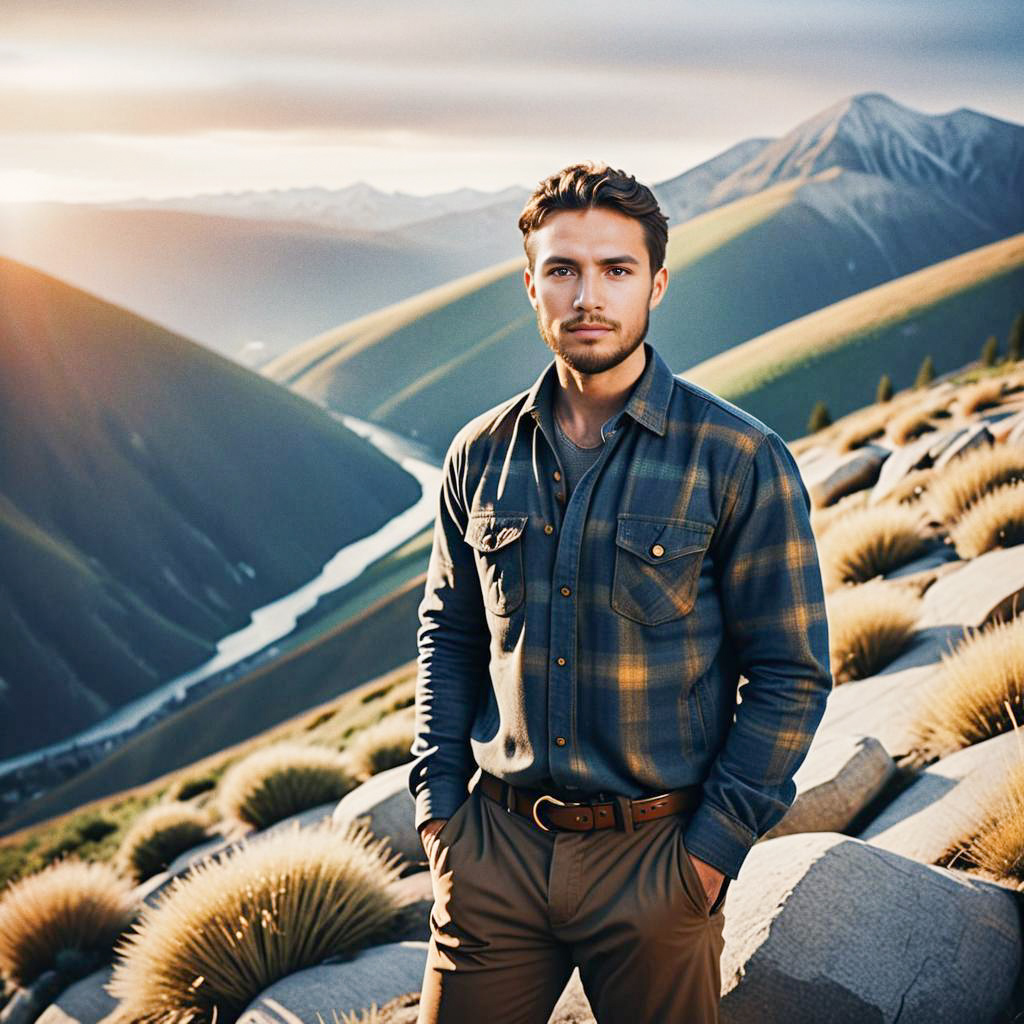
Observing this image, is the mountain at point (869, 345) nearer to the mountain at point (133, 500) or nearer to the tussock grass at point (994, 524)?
the mountain at point (133, 500)

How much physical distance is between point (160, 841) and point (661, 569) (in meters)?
9.65

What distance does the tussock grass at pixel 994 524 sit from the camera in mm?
8508

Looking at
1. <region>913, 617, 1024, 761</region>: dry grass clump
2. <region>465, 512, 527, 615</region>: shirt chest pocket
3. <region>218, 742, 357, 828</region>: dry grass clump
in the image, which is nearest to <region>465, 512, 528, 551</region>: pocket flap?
<region>465, 512, 527, 615</region>: shirt chest pocket

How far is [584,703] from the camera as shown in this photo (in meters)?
2.60

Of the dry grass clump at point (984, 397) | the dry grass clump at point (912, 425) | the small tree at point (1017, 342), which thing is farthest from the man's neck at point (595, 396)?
the small tree at point (1017, 342)

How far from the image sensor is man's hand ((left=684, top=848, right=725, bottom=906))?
96.1 inches

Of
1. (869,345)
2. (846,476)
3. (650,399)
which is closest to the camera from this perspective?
(650,399)

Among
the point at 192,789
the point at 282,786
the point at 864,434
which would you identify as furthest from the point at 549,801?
the point at 192,789

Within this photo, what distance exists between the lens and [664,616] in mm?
2520

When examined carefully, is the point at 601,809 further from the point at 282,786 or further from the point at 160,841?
the point at 160,841

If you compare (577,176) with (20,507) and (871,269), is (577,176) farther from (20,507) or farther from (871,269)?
(871,269)

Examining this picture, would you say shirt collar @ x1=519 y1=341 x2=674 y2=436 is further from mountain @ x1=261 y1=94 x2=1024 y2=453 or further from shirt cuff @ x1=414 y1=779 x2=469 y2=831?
mountain @ x1=261 y1=94 x2=1024 y2=453

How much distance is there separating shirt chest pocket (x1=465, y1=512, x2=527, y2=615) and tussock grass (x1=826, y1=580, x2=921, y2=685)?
502 cm

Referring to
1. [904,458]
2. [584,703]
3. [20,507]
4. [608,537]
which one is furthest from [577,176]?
[20,507]
